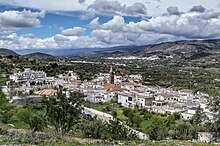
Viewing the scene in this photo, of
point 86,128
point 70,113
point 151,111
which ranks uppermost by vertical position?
point 70,113

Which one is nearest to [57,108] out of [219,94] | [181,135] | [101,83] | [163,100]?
[219,94]

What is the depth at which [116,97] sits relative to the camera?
9575cm

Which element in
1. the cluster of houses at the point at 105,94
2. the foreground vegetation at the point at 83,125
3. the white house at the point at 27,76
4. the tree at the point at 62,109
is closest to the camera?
the foreground vegetation at the point at 83,125

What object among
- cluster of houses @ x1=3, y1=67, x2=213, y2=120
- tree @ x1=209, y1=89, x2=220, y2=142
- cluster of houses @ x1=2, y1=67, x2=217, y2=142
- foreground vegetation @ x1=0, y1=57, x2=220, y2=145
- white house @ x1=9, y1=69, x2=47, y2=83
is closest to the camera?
foreground vegetation @ x1=0, y1=57, x2=220, y2=145

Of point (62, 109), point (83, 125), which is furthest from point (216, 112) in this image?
point (83, 125)

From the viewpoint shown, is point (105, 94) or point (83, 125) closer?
point (83, 125)

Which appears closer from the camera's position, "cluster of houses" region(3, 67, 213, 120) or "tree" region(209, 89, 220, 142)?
"tree" region(209, 89, 220, 142)

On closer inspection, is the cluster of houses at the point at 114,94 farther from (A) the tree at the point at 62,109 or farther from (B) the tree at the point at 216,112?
(A) the tree at the point at 62,109

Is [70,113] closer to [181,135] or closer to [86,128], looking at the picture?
[86,128]

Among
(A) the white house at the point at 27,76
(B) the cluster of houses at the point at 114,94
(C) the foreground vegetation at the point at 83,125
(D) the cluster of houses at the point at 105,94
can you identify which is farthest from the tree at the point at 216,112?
(A) the white house at the point at 27,76

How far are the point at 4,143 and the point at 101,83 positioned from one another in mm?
95999

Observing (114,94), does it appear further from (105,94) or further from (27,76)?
(27,76)

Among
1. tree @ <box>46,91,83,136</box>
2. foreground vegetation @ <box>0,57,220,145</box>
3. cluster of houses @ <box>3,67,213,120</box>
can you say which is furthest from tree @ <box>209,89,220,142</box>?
cluster of houses @ <box>3,67,213,120</box>

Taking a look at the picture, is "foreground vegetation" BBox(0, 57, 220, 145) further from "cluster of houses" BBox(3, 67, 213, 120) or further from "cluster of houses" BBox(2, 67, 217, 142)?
"cluster of houses" BBox(3, 67, 213, 120)
